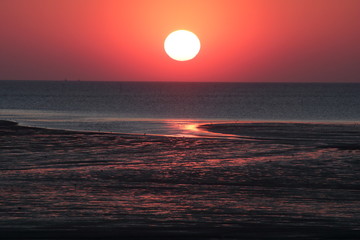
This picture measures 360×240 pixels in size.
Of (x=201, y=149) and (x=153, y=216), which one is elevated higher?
(x=201, y=149)

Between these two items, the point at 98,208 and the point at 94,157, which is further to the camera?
the point at 94,157

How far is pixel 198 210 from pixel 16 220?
4853 millimetres

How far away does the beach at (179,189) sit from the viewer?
1444 centimetres

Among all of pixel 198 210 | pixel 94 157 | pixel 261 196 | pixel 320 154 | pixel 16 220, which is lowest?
pixel 16 220

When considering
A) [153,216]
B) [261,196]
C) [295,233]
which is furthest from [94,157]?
[295,233]

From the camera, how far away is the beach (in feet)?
47.4

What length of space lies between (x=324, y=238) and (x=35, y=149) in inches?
892

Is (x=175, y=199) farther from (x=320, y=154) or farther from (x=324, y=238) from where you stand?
(x=320, y=154)

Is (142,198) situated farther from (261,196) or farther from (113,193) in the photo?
(261,196)

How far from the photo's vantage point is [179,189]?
20.7 m

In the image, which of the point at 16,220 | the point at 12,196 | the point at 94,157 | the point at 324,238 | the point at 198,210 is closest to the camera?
the point at 324,238

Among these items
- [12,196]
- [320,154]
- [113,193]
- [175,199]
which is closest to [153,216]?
[175,199]

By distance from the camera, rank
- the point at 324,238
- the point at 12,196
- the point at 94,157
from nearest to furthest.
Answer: the point at 324,238
the point at 12,196
the point at 94,157

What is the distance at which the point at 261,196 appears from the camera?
1942cm
